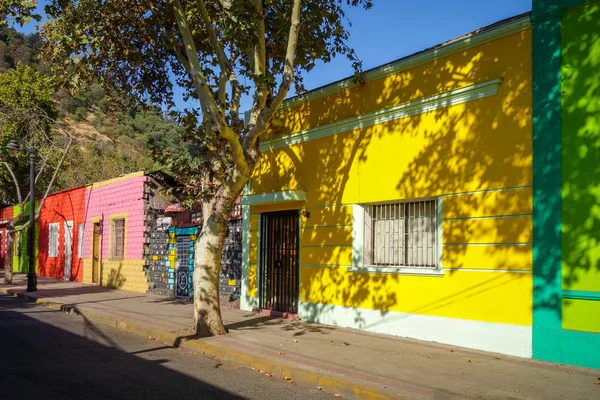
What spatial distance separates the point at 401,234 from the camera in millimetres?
9664

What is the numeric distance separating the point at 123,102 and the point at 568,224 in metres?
9.94

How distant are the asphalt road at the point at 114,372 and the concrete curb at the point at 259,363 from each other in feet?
0.53

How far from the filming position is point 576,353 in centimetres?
695

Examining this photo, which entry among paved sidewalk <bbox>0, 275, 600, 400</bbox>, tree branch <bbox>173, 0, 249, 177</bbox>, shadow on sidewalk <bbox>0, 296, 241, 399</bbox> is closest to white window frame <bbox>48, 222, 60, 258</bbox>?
paved sidewalk <bbox>0, 275, 600, 400</bbox>

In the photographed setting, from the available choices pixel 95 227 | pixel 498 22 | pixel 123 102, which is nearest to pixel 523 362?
pixel 498 22

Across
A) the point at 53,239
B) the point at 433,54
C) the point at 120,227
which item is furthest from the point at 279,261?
the point at 53,239

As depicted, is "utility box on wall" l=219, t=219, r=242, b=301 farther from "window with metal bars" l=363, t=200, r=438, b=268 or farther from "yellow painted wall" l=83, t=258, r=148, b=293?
"yellow painted wall" l=83, t=258, r=148, b=293

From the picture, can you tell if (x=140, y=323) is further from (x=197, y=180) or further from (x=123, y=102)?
(x=123, y=102)

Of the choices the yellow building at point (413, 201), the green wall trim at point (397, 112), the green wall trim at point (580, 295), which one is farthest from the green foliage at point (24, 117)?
the green wall trim at point (580, 295)

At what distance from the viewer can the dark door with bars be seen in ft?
39.4

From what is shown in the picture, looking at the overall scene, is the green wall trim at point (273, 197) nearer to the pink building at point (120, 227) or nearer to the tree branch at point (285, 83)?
the tree branch at point (285, 83)

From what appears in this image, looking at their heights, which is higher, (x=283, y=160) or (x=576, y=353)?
(x=283, y=160)

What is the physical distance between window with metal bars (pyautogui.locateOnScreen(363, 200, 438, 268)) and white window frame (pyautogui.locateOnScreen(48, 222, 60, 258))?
63.0ft

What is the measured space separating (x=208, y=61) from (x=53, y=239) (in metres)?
17.7
